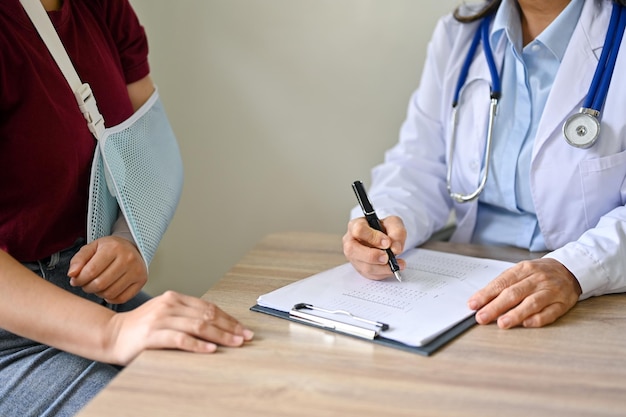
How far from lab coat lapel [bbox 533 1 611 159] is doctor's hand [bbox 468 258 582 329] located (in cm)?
34

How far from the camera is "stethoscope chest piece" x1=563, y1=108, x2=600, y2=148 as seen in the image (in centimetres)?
137

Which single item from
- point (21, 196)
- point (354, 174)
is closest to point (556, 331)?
point (21, 196)

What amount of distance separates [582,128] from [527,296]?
1.37 feet

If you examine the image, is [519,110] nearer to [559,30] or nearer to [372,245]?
[559,30]

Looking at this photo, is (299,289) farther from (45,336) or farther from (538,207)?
(538,207)

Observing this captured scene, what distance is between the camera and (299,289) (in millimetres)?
1250

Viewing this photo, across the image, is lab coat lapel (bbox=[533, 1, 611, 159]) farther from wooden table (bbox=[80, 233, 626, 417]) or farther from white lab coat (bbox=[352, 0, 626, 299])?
wooden table (bbox=[80, 233, 626, 417])

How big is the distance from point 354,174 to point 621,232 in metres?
0.93

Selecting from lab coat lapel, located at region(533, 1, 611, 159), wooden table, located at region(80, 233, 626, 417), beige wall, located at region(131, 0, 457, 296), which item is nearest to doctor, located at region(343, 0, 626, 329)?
lab coat lapel, located at region(533, 1, 611, 159)

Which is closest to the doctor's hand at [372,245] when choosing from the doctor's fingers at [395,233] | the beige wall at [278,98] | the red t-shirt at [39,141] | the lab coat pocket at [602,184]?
the doctor's fingers at [395,233]

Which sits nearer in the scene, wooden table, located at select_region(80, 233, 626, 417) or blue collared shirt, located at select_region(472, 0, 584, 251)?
wooden table, located at select_region(80, 233, 626, 417)

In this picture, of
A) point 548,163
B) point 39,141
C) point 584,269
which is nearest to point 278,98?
point 548,163

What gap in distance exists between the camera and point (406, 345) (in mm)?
1029

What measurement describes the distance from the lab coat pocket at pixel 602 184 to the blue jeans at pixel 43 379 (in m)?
0.94
